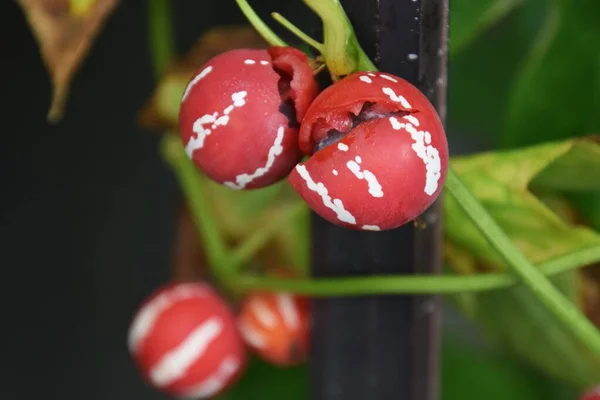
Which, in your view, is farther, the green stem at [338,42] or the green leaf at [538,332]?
the green leaf at [538,332]

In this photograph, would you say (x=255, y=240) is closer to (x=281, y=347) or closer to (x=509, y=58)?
(x=281, y=347)

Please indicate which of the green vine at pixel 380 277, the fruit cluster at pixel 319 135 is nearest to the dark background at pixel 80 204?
the green vine at pixel 380 277

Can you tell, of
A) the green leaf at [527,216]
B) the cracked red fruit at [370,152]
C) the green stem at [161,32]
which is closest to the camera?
the cracked red fruit at [370,152]

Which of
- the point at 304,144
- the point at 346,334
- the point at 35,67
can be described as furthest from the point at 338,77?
the point at 35,67

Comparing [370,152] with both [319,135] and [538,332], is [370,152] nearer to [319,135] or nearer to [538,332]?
[319,135]

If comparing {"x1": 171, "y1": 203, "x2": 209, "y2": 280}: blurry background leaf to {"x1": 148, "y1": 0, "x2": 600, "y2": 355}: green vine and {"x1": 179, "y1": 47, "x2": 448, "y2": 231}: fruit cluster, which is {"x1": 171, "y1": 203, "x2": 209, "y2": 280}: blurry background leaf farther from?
{"x1": 179, "y1": 47, "x2": 448, "y2": 231}: fruit cluster

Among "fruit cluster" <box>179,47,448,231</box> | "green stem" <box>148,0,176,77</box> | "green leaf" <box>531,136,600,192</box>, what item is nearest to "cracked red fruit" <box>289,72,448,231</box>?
"fruit cluster" <box>179,47,448,231</box>

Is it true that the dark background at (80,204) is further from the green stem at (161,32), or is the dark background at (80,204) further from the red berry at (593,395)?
the red berry at (593,395)
